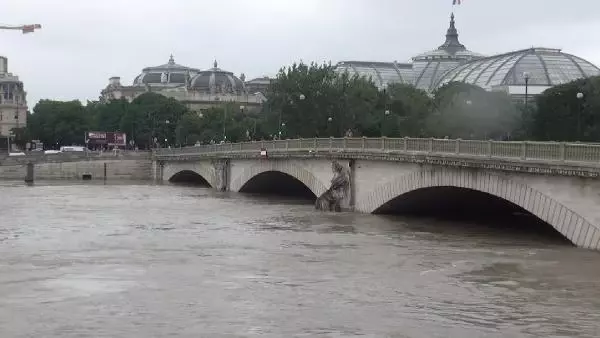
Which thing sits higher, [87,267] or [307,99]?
A: [307,99]

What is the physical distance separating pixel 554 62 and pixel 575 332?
518ft

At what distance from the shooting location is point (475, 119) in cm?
8956

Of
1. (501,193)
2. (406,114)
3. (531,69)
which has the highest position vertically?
(531,69)

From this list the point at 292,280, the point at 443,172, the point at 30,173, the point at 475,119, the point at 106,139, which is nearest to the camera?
the point at 292,280

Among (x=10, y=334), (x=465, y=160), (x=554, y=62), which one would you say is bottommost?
(x=10, y=334)

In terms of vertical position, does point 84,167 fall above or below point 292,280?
above

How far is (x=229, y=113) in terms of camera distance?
15650 cm

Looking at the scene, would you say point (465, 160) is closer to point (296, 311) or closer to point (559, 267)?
point (559, 267)

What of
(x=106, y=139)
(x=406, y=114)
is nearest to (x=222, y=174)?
(x=406, y=114)

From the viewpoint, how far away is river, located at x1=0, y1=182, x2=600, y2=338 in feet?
74.6

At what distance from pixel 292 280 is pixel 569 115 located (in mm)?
51633

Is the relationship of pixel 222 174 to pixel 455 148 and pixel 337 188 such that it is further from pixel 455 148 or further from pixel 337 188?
pixel 455 148

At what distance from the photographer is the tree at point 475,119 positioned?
87.9 meters

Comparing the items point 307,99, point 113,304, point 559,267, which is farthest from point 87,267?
point 307,99
